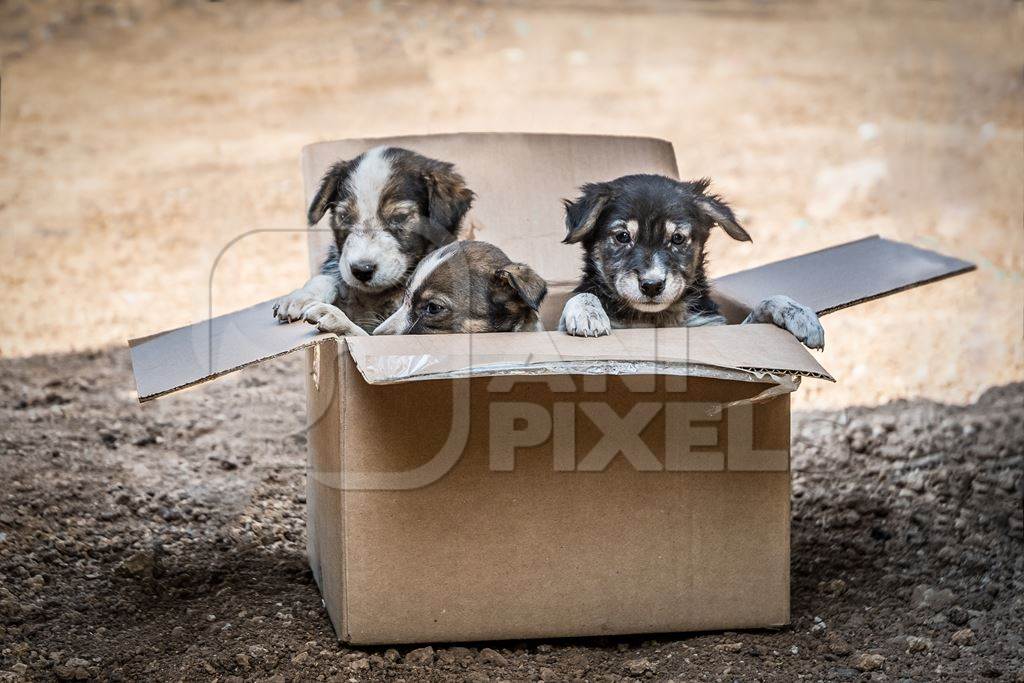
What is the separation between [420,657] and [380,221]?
1380mm

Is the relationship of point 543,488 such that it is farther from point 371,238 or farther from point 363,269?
point 371,238

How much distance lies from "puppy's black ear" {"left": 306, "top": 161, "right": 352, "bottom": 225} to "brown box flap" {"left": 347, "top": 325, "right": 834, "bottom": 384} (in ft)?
3.24

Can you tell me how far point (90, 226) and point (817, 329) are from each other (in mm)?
6663

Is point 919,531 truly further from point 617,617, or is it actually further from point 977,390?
point 977,390

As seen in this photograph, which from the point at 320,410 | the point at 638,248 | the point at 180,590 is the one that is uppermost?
the point at 638,248

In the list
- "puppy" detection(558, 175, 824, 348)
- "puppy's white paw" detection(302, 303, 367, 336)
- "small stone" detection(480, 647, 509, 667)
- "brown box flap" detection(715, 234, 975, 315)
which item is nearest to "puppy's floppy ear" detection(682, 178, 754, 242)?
"puppy" detection(558, 175, 824, 348)

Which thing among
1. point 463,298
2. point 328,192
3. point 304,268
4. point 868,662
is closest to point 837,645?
point 868,662

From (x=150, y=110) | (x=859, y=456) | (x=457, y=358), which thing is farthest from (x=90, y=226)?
(x=457, y=358)

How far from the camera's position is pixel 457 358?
2.69 metres

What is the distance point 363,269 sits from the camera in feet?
11.7

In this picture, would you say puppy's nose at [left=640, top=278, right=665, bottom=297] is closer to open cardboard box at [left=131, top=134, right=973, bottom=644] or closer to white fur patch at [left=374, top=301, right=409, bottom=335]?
open cardboard box at [left=131, top=134, right=973, bottom=644]

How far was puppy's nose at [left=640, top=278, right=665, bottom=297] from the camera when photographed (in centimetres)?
343

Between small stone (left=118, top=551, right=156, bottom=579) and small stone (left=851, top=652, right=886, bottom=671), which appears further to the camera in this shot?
small stone (left=118, top=551, right=156, bottom=579)

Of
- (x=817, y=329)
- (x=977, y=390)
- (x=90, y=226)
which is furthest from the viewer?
(x=90, y=226)
